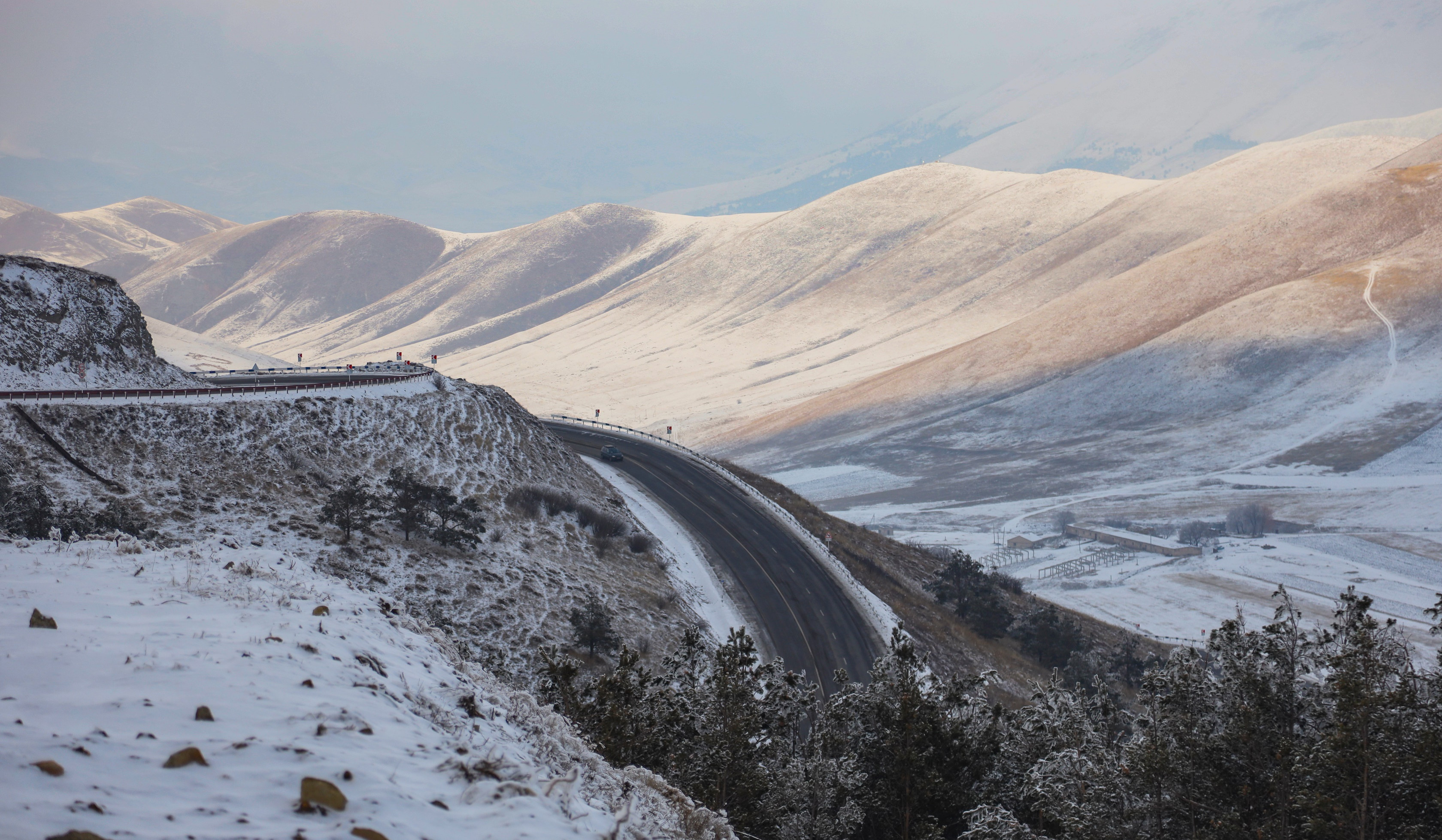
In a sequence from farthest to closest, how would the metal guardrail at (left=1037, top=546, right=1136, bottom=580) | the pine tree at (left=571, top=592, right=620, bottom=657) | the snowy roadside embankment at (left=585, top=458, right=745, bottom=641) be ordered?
the metal guardrail at (left=1037, top=546, right=1136, bottom=580) → the snowy roadside embankment at (left=585, top=458, right=745, bottom=641) → the pine tree at (left=571, top=592, right=620, bottom=657)

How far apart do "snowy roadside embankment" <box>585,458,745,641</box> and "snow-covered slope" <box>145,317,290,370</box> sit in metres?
55.6

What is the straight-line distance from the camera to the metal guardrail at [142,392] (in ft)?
114

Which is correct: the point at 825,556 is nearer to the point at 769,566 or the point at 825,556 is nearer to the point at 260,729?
the point at 769,566

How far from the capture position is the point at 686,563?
157 feet

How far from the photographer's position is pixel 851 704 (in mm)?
22078

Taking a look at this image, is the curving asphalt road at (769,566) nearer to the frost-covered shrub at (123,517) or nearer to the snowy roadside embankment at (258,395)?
the snowy roadside embankment at (258,395)

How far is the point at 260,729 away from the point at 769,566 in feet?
140

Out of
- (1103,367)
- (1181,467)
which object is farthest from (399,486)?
(1103,367)

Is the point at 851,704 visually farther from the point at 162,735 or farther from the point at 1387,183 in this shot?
the point at 1387,183

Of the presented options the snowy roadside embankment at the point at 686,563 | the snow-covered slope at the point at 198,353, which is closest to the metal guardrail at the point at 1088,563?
the snowy roadside embankment at the point at 686,563

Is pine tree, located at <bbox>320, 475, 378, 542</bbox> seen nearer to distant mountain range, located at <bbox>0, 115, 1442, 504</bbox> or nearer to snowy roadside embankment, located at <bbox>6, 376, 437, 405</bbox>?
snowy roadside embankment, located at <bbox>6, 376, 437, 405</bbox>

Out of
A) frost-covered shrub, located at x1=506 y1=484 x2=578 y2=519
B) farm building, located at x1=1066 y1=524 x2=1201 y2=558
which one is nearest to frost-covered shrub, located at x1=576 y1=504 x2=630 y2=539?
frost-covered shrub, located at x1=506 y1=484 x2=578 y2=519

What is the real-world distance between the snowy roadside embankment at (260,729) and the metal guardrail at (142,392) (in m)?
28.4

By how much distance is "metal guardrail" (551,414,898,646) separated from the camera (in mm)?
44750
